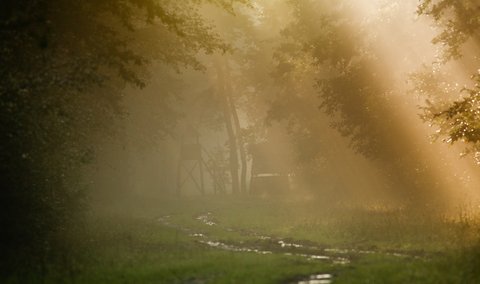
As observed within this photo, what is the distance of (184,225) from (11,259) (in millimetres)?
14194

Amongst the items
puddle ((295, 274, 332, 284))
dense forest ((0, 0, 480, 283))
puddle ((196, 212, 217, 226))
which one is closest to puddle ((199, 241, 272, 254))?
dense forest ((0, 0, 480, 283))

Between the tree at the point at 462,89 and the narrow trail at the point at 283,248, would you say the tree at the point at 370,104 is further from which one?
the narrow trail at the point at 283,248

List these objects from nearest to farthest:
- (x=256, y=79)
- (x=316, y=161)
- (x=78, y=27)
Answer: (x=78, y=27)
(x=316, y=161)
(x=256, y=79)

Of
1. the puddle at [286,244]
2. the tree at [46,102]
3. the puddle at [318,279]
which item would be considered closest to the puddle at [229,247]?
the puddle at [286,244]

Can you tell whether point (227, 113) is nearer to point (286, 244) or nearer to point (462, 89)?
point (286, 244)

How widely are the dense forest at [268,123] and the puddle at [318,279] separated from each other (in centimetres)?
4

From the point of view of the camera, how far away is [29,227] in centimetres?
1512

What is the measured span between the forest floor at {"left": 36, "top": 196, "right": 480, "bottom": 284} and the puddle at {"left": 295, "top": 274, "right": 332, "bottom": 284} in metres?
0.02

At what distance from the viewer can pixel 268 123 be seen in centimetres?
4722

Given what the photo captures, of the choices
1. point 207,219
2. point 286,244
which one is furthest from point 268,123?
point 286,244

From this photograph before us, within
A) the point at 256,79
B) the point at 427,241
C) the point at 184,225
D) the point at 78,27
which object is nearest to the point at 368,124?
the point at 184,225

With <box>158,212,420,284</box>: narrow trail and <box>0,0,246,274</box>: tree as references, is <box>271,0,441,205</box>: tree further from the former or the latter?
<box>0,0,246,274</box>: tree

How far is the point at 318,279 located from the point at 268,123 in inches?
1386

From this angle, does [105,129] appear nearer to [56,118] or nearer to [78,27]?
[78,27]
